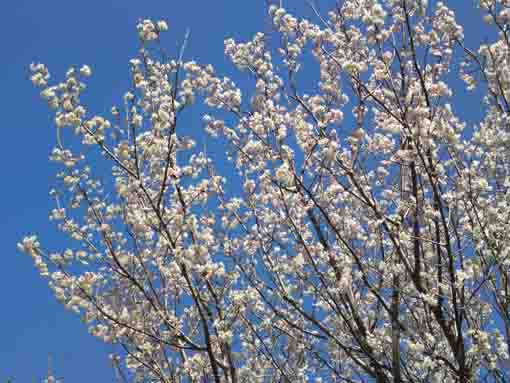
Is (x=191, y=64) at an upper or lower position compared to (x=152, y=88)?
upper

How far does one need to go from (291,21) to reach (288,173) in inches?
105

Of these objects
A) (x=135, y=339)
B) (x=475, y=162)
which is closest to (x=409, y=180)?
(x=475, y=162)

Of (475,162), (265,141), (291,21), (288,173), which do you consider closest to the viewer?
(288,173)

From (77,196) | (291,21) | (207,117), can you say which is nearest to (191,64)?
(207,117)

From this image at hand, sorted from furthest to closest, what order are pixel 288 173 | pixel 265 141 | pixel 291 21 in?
1. pixel 291 21
2. pixel 265 141
3. pixel 288 173

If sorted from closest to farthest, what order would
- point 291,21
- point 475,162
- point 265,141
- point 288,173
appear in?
point 288,173, point 475,162, point 265,141, point 291,21

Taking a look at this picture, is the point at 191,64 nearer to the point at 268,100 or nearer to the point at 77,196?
the point at 268,100

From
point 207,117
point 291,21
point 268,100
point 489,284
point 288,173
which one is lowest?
point 489,284

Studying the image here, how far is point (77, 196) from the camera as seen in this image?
817 cm

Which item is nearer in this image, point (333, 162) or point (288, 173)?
point (288, 173)

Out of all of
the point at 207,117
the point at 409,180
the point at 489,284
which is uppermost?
the point at 207,117

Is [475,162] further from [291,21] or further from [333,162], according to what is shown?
[291,21]

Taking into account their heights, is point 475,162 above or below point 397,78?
below

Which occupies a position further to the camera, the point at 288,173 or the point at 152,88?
the point at 152,88
